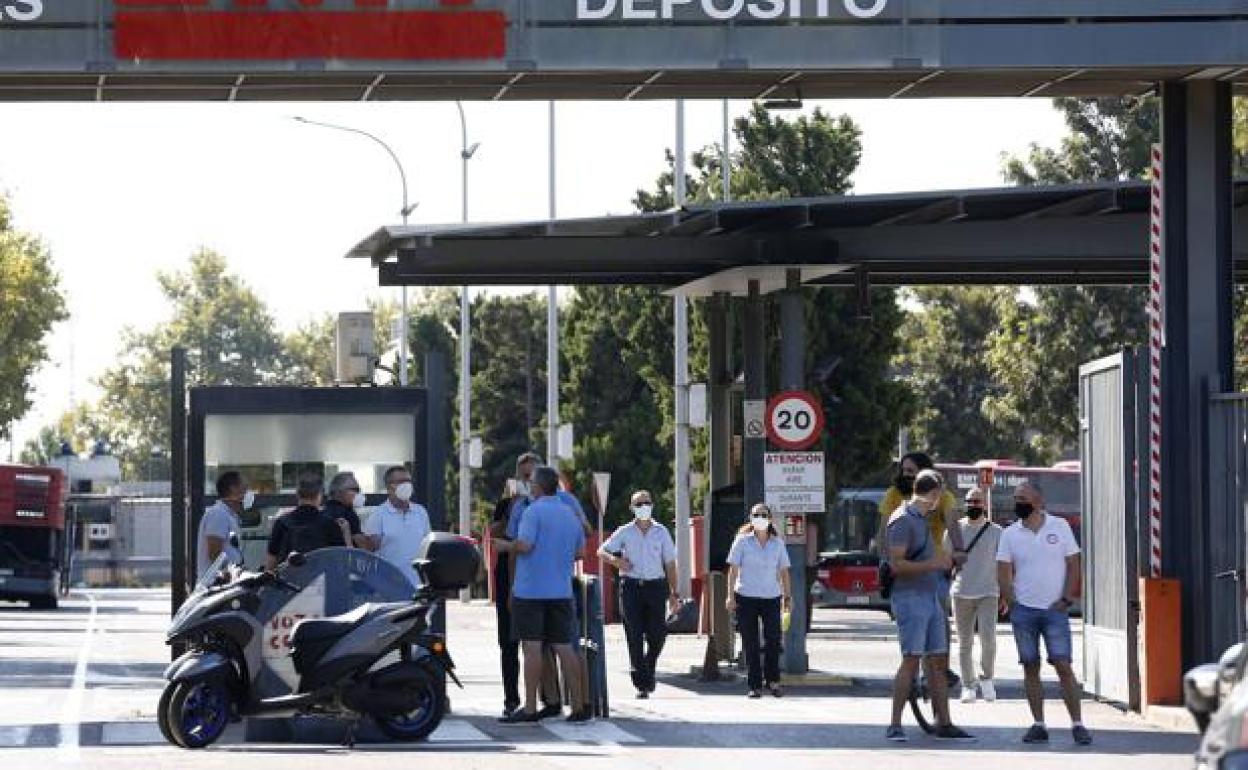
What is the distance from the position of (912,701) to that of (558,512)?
2.69 metres

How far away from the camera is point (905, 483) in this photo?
905 inches

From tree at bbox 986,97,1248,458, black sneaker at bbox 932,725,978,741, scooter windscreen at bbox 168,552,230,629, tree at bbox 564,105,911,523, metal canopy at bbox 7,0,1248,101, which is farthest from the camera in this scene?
tree at bbox 986,97,1248,458

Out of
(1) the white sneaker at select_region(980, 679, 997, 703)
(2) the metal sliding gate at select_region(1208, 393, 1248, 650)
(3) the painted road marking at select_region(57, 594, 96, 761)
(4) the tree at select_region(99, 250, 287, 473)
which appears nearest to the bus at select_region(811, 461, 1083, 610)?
(3) the painted road marking at select_region(57, 594, 96, 761)

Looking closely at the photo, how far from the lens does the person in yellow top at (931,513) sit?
23.1 m

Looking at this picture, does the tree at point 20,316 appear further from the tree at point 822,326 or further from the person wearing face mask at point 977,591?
the person wearing face mask at point 977,591

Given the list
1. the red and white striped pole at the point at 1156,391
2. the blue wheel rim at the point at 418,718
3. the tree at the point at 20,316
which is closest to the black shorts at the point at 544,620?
the blue wheel rim at the point at 418,718

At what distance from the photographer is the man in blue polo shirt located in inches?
844

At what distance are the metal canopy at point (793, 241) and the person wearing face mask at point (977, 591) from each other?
8.69 feet

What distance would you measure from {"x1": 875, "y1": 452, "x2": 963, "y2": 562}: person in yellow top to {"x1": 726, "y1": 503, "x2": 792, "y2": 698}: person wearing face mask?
3.08 feet

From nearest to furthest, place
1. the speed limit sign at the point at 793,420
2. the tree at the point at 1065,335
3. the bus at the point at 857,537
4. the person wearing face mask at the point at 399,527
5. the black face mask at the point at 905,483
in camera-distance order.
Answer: the person wearing face mask at the point at 399,527, the black face mask at the point at 905,483, the speed limit sign at the point at 793,420, the bus at the point at 857,537, the tree at the point at 1065,335

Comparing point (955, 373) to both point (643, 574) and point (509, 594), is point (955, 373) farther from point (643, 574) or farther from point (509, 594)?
point (509, 594)

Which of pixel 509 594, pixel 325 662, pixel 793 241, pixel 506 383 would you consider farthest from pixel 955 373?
pixel 325 662

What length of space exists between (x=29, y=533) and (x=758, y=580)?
38.8 meters

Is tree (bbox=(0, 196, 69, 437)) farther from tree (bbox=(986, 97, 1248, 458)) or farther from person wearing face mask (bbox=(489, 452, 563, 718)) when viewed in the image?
person wearing face mask (bbox=(489, 452, 563, 718))
